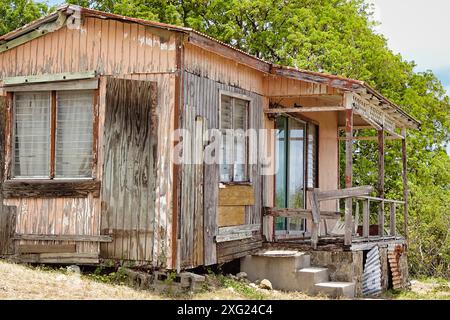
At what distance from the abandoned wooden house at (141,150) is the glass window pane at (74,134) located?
0.06 feet

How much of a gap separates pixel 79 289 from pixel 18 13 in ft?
63.2

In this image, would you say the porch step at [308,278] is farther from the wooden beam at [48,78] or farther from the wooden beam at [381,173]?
the wooden beam at [48,78]

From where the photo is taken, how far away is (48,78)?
37.5ft

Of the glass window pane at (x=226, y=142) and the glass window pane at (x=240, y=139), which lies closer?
the glass window pane at (x=226, y=142)

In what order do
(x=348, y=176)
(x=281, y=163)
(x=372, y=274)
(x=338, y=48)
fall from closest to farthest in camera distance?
1. (x=348, y=176)
2. (x=372, y=274)
3. (x=281, y=163)
4. (x=338, y=48)

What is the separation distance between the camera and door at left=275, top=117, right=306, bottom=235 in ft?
47.2

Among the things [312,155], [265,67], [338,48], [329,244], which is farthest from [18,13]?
[329,244]

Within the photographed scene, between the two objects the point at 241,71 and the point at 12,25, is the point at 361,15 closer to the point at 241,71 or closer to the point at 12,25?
the point at 12,25

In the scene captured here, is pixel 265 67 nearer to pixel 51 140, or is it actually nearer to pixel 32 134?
pixel 51 140

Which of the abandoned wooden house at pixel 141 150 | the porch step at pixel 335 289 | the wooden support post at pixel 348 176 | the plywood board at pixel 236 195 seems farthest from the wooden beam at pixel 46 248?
the wooden support post at pixel 348 176

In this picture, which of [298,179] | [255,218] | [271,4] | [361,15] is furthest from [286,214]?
[361,15]

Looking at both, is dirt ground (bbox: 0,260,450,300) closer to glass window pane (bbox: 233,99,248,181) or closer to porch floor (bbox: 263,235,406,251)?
porch floor (bbox: 263,235,406,251)

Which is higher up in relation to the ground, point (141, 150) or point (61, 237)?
point (141, 150)

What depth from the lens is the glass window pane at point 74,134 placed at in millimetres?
11258
